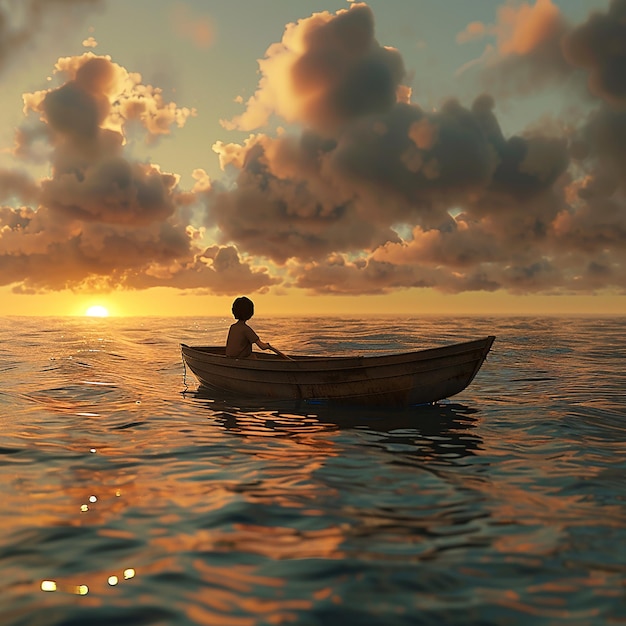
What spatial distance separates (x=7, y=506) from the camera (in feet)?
21.8

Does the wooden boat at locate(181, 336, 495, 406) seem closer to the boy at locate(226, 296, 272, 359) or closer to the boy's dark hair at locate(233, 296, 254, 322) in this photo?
the boy at locate(226, 296, 272, 359)

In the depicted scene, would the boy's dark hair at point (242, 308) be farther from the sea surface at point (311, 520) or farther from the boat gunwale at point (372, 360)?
the sea surface at point (311, 520)

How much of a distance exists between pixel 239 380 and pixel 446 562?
11.7 m

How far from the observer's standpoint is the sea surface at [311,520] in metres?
4.34

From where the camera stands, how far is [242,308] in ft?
51.8

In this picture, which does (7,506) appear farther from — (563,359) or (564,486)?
(563,359)

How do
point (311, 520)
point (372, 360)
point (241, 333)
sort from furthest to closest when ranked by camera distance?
point (241, 333)
point (372, 360)
point (311, 520)

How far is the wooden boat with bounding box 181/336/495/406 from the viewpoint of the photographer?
13391 mm

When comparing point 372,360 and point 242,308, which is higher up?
point 242,308

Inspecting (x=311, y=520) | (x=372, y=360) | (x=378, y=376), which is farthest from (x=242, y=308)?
(x=311, y=520)

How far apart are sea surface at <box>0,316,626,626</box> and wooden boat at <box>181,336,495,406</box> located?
29.6 inches

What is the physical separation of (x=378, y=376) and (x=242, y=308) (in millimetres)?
4568

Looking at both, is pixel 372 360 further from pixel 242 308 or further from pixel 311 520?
pixel 311 520

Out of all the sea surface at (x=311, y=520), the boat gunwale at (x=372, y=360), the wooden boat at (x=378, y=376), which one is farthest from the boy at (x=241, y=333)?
the sea surface at (x=311, y=520)
